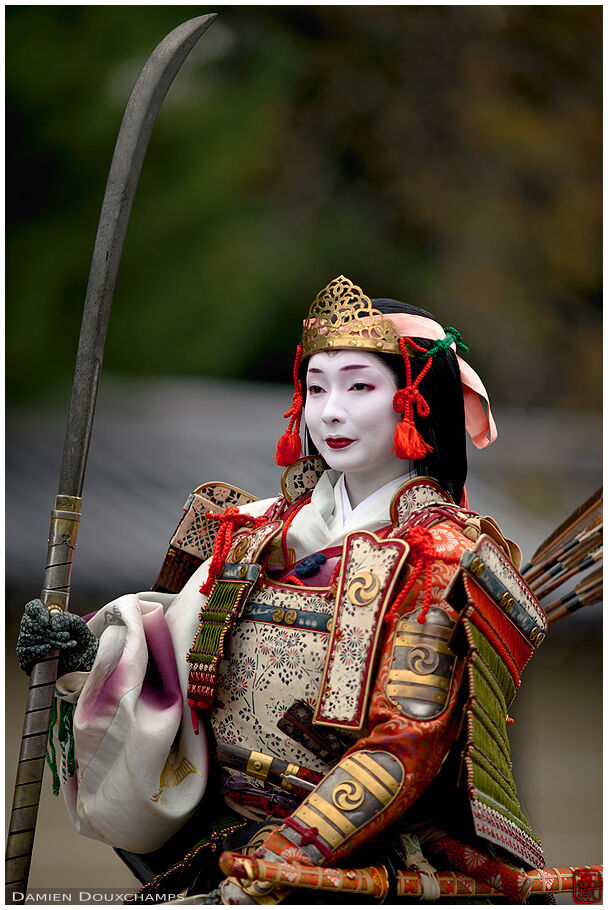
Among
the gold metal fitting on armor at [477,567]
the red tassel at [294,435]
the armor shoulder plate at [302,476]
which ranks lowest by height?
the gold metal fitting on armor at [477,567]

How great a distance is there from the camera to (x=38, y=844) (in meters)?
2.94

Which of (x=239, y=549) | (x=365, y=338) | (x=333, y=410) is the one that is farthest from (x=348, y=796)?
(x=365, y=338)

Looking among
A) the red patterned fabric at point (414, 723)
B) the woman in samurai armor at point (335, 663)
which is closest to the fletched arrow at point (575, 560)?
the woman in samurai armor at point (335, 663)

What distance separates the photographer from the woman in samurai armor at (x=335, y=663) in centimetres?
150

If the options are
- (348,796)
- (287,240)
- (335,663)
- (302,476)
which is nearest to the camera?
(348,796)

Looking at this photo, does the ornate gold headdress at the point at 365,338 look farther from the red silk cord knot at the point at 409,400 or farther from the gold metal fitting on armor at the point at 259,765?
the gold metal fitting on armor at the point at 259,765

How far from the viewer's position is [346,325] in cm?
174

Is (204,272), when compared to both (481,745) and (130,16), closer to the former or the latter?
(130,16)

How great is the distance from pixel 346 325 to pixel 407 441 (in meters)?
0.23

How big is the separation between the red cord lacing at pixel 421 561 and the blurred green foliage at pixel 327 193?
6.50 ft

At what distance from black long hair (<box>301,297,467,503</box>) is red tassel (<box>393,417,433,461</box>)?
2.7 inches

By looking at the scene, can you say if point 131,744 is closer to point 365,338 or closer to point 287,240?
point 365,338

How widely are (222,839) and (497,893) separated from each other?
45 centimetres

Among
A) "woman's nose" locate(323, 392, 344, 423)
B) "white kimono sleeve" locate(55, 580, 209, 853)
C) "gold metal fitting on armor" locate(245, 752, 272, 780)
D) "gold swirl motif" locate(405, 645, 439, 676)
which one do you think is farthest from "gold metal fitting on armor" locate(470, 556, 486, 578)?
"white kimono sleeve" locate(55, 580, 209, 853)
